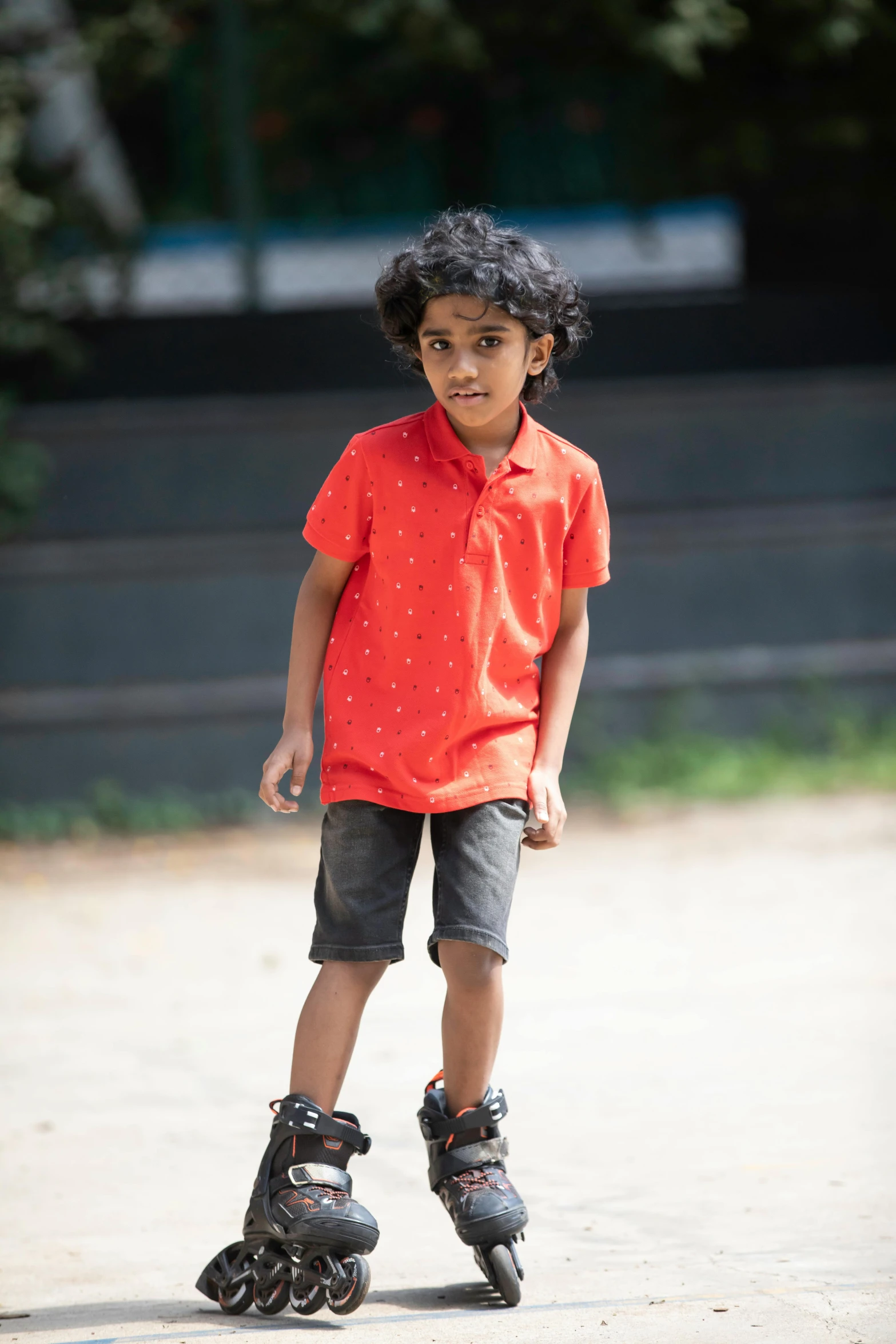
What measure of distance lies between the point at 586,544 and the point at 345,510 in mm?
389

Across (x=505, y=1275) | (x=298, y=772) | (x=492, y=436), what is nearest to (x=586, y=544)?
(x=492, y=436)

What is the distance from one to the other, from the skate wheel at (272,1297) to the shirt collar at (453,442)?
1.27 metres

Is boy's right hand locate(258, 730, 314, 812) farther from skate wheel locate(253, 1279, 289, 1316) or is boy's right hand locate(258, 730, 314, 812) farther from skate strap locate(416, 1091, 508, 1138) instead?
skate wheel locate(253, 1279, 289, 1316)

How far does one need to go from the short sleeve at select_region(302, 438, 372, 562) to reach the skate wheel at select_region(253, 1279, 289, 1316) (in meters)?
1.11

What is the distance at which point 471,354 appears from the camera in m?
2.32

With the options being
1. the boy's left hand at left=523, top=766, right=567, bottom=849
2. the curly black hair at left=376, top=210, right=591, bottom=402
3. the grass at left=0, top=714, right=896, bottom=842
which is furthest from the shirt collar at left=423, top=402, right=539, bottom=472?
the grass at left=0, top=714, right=896, bottom=842

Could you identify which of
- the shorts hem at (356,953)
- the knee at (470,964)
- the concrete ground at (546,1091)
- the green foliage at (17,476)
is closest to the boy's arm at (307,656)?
the shorts hem at (356,953)

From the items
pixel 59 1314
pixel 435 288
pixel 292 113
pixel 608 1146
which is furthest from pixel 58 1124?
pixel 292 113

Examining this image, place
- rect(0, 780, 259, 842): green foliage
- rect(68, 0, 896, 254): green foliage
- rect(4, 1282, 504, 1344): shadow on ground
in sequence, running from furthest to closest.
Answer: rect(68, 0, 896, 254): green foliage
rect(0, 780, 259, 842): green foliage
rect(4, 1282, 504, 1344): shadow on ground

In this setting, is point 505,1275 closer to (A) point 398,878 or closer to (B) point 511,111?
(A) point 398,878

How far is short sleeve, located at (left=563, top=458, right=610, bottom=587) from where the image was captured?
2.44 metres

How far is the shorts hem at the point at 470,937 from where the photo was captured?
2.27 m

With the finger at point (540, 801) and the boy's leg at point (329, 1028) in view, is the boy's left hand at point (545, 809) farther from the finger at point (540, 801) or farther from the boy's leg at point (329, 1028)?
the boy's leg at point (329, 1028)

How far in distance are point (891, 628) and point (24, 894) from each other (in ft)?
13.0
